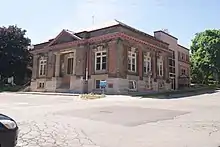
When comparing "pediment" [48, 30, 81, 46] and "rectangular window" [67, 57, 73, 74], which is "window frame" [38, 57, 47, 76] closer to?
"pediment" [48, 30, 81, 46]

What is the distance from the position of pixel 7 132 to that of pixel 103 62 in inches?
1058

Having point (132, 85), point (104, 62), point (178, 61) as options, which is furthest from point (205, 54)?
point (104, 62)

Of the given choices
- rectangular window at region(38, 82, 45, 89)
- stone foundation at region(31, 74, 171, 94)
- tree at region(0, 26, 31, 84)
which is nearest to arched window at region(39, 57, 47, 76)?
stone foundation at region(31, 74, 171, 94)

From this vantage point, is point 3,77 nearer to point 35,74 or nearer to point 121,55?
point 35,74

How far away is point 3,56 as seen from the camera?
145ft

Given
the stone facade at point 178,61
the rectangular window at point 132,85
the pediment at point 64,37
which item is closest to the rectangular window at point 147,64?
the rectangular window at point 132,85

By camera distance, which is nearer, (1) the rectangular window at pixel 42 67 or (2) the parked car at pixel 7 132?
(2) the parked car at pixel 7 132

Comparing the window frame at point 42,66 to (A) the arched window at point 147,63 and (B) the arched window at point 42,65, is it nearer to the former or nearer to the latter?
(B) the arched window at point 42,65

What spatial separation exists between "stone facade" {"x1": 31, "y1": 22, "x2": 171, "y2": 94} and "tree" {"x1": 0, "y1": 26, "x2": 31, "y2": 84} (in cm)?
747

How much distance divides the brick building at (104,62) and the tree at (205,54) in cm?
1273

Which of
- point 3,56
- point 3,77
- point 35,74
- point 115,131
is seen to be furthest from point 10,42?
point 115,131

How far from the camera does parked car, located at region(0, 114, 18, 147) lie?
13.6ft

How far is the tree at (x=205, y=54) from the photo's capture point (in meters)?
48.4

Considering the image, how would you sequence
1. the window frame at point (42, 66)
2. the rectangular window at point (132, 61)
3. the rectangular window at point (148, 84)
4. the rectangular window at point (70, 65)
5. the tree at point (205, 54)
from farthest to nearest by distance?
the tree at point (205, 54)
the window frame at point (42, 66)
the rectangular window at point (70, 65)
the rectangular window at point (148, 84)
the rectangular window at point (132, 61)
